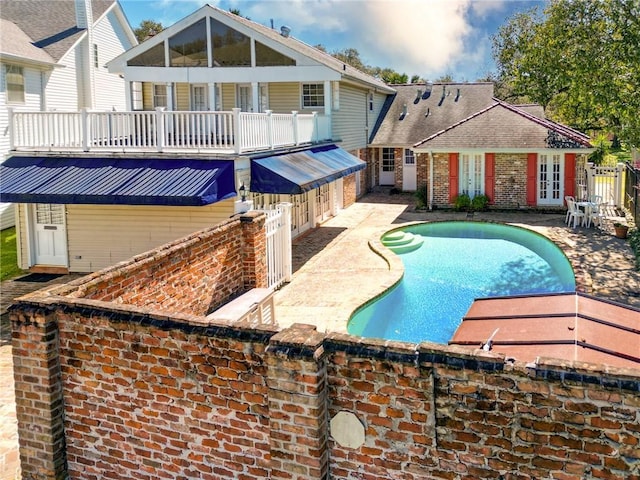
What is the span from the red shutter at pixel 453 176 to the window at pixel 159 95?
12737 mm

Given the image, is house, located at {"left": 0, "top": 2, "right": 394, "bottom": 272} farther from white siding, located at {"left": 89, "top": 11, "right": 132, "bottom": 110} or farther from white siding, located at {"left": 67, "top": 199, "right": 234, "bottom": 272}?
white siding, located at {"left": 89, "top": 11, "right": 132, "bottom": 110}

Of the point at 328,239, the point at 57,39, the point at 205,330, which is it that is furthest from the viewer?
the point at 57,39

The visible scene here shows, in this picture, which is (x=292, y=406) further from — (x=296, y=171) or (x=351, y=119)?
(x=351, y=119)

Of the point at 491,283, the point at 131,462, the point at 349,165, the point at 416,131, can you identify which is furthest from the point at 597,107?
the point at 131,462

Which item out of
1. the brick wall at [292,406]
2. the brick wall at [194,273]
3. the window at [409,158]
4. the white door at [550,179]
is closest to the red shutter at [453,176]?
the white door at [550,179]

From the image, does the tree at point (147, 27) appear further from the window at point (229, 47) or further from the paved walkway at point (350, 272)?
the paved walkway at point (350, 272)

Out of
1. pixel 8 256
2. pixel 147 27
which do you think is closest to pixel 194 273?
pixel 8 256

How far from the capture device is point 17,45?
951 inches

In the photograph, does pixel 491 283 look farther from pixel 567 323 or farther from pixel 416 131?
pixel 416 131

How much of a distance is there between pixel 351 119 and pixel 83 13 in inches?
536

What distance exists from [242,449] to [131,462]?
1353 millimetres

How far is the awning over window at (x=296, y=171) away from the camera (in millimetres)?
15961

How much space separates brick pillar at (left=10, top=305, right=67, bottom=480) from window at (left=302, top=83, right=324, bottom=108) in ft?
66.8

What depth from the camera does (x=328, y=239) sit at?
68.4 feet
